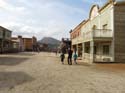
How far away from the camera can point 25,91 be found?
28.6ft

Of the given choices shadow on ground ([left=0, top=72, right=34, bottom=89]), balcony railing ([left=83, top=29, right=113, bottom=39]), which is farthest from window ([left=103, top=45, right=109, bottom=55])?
shadow on ground ([left=0, top=72, right=34, bottom=89])

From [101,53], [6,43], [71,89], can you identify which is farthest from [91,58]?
[6,43]

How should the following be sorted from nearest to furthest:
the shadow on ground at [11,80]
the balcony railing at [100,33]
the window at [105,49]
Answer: the shadow on ground at [11,80]
the balcony railing at [100,33]
the window at [105,49]

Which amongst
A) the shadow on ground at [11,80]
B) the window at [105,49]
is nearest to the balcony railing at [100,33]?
the window at [105,49]

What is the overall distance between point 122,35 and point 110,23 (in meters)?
2.08

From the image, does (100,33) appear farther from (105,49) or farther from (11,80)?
(11,80)

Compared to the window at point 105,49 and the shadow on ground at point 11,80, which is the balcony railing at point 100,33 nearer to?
the window at point 105,49

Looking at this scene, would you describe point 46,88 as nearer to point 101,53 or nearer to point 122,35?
point 122,35

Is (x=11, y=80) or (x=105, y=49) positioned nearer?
(x=11, y=80)

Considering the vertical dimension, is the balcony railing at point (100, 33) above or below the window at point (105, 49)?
above

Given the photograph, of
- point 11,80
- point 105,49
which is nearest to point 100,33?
point 105,49

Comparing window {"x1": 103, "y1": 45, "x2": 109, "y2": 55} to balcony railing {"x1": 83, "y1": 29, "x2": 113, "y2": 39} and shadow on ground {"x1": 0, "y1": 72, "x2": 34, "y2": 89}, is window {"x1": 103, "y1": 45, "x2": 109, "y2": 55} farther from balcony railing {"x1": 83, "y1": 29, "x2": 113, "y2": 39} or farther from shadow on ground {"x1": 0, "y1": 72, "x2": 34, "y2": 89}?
shadow on ground {"x1": 0, "y1": 72, "x2": 34, "y2": 89}

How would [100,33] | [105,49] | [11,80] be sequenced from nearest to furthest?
[11,80], [100,33], [105,49]

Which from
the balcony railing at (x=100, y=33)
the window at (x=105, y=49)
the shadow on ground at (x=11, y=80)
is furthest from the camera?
the window at (x=105, y=49)
